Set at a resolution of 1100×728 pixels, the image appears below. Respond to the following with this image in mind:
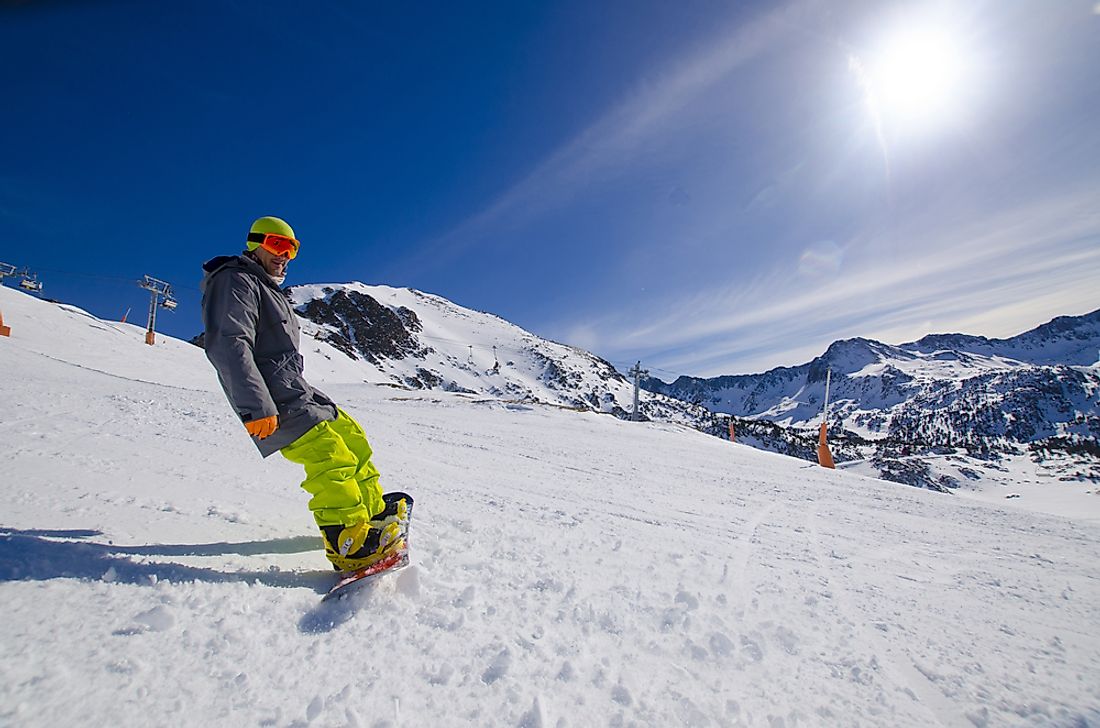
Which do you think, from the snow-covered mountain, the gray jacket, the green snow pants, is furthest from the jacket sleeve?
the snow-covered mountain

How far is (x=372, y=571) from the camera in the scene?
247 cm

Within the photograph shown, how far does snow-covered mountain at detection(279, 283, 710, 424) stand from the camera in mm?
107625

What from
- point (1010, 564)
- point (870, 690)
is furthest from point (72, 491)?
point (1010, 564)

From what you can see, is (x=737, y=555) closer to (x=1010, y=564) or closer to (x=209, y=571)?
(x=1010, y=564)

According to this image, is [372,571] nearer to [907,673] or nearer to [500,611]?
[500,611]

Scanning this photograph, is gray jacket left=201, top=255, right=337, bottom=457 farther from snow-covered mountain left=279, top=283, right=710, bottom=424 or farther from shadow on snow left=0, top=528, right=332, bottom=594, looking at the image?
snow-covered mountain left=279, top=283, right=710, bottom=424

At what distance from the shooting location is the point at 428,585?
2578 mm

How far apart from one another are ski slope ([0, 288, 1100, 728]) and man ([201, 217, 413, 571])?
306 mm

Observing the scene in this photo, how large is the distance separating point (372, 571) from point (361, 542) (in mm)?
168

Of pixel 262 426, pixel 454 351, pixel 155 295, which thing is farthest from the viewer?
pixel 454 351

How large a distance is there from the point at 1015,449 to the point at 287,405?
143 m

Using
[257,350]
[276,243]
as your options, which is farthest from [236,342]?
[276,243]

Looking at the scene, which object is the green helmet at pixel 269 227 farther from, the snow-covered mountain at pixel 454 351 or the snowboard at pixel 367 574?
the snow-covered mountain at pixel 454 351

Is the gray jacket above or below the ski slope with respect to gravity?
above
